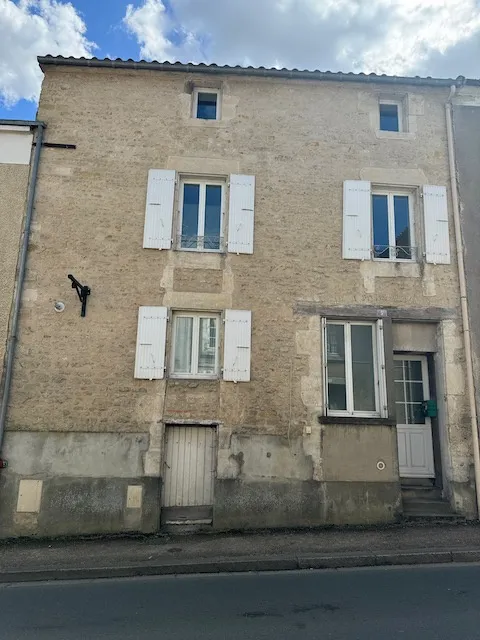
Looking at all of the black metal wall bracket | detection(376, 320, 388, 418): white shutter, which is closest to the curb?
detection(376, 320, 388, 418): white shutter

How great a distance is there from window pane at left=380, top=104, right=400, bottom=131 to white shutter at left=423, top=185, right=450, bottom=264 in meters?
1.52

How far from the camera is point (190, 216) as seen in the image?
8.46 meters

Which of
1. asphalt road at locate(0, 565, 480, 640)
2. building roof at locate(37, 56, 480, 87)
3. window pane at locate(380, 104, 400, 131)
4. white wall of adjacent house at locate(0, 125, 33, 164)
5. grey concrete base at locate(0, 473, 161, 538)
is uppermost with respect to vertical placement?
building roof at locate(37, 56, 480, 87)

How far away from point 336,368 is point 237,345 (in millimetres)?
1865

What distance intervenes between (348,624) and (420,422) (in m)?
4.93

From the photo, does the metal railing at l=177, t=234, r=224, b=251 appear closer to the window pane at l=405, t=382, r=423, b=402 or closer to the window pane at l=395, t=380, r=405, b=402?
the window pane at l=395, t=380, r=405, b=402

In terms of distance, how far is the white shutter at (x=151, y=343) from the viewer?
7.59 metres

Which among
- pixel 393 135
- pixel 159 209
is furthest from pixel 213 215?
pixel 393 135

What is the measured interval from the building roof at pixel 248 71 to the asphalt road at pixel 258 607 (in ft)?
27.6

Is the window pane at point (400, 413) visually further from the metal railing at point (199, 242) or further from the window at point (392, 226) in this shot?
the metal railing at point (199, 242)

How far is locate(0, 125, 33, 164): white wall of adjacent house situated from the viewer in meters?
8.23

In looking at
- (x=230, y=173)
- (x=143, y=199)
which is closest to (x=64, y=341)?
(x=143, y=199)

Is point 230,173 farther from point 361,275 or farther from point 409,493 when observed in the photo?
point 409,493

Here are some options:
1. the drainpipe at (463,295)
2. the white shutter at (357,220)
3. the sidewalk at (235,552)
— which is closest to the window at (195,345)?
the sidewalk at (235,552)
